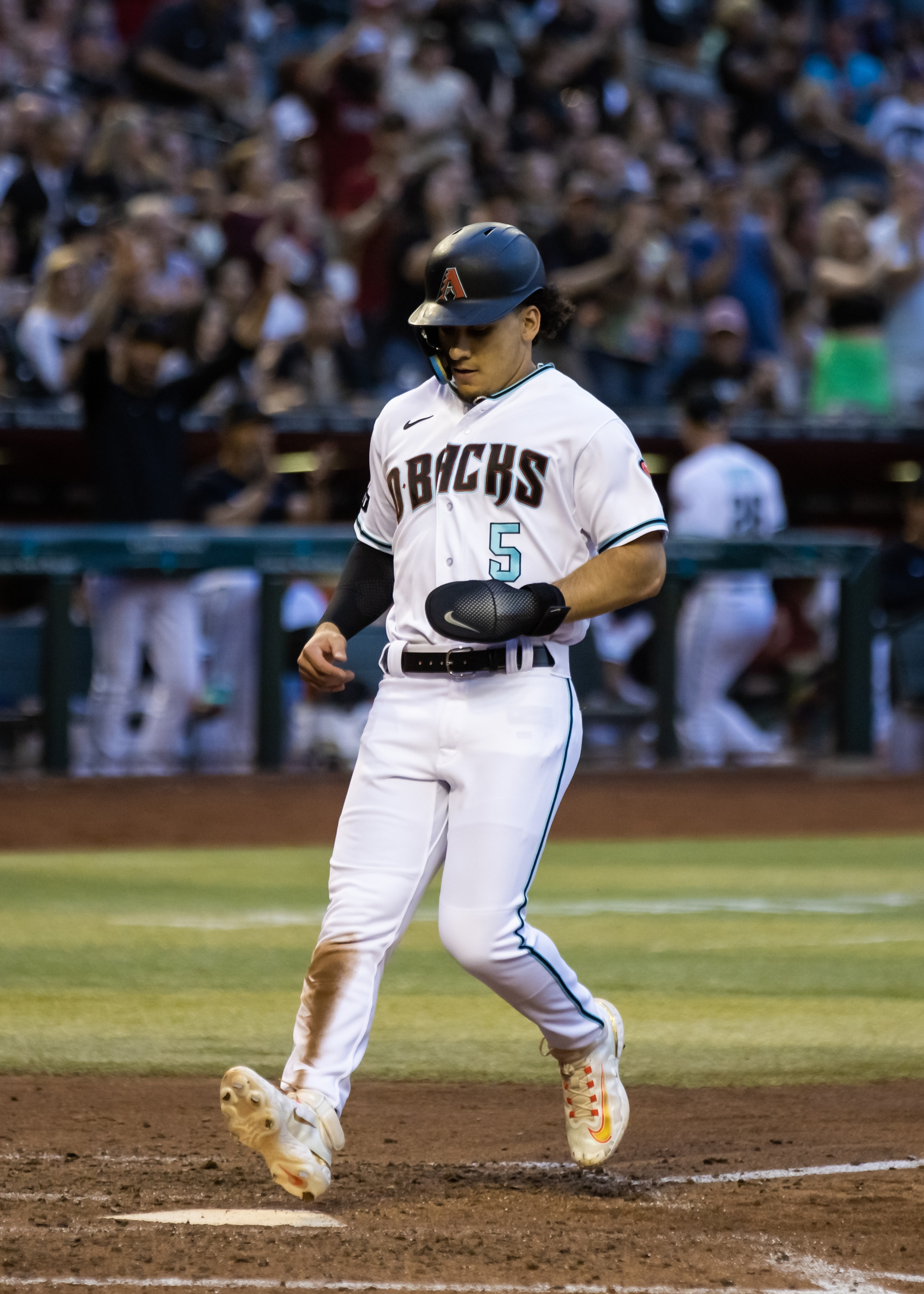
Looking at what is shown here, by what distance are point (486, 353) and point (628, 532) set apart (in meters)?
0.45

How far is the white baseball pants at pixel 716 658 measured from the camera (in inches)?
472

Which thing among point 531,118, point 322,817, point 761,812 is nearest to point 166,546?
point 322,817

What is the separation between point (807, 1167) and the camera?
403 cm

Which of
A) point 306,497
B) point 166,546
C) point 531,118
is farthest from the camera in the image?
point 531,118

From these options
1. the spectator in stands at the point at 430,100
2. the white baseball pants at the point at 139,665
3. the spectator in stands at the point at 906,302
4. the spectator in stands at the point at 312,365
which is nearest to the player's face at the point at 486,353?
the white baseball pants at the point at 139,665

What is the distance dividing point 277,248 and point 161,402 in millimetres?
2529

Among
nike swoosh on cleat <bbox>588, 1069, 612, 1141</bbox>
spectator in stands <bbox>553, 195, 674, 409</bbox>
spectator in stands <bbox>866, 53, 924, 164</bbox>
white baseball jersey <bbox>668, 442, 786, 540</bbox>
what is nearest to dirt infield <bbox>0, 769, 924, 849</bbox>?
white baseball jersey <bbox>668, 442, 786, 540</bbox>

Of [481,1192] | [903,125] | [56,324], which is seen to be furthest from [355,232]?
[481,1192]

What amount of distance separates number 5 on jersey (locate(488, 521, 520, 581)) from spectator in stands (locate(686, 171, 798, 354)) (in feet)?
36.3

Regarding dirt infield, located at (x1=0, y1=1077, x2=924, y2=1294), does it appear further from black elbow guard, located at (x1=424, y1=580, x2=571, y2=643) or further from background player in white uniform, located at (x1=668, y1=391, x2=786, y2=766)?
background player in white uniform, located at (x1=668, y1=391, x2=786, y2=766)

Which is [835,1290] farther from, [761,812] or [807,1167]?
[761,812]

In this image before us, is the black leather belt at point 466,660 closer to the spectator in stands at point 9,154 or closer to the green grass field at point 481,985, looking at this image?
the green grass field at point 481,985

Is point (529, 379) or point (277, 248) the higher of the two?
point (277, 248)

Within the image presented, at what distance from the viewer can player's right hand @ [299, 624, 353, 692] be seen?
3912 millimetres
